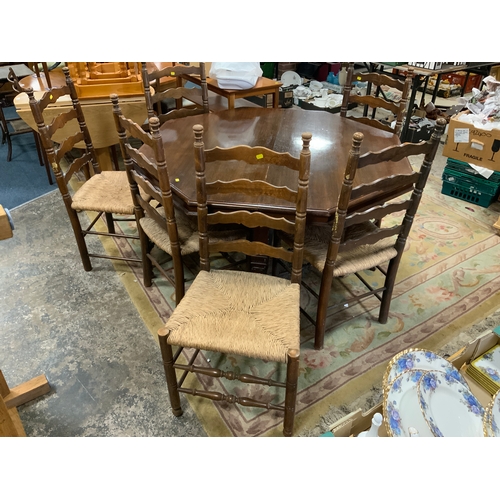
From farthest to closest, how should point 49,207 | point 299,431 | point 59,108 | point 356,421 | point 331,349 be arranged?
1. point 49,207
2. point 59,108
3. point 331,349
4. point 299,431
5. point 356,421

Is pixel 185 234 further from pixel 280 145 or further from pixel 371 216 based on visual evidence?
pixel 371 216

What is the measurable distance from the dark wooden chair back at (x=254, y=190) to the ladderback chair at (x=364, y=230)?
0.58ft

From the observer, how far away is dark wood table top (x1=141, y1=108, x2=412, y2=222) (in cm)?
158

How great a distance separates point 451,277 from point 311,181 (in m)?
1.28

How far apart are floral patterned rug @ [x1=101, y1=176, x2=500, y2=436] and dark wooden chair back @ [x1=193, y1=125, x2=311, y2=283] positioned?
1.81ft

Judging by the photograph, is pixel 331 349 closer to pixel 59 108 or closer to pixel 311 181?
pixel 311 181

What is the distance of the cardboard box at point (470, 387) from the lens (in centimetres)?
132

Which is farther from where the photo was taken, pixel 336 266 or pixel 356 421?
pixel 336 266

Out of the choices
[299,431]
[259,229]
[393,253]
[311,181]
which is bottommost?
[299,431]

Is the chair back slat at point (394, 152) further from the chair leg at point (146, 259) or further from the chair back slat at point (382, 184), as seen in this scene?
the chair leg at point (146, 259)

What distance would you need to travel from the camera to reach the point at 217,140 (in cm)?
202

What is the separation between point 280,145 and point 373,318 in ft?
3.42

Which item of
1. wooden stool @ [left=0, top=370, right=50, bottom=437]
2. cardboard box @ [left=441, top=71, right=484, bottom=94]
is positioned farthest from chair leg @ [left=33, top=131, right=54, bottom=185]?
cardboard box @ [left=441, top=71, right=484, bottom=94]

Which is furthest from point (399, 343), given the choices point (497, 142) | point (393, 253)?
point (497, 142)
